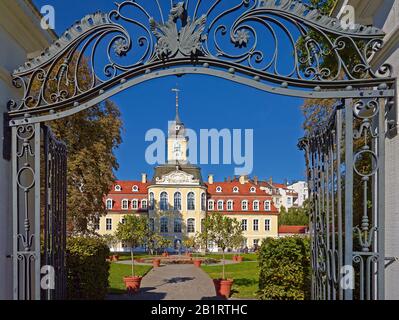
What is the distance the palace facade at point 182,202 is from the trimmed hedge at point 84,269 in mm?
34040

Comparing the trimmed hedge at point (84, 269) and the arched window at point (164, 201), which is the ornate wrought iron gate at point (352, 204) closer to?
the trimmed hedge at point (84, 269)

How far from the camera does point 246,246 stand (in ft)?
148

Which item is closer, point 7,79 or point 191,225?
point 7,79

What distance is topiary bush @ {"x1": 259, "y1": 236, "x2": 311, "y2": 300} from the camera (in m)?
8.27

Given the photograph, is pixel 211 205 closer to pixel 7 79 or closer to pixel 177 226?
pixel 177 226

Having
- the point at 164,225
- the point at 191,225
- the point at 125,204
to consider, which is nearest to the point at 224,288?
the point at 164,225

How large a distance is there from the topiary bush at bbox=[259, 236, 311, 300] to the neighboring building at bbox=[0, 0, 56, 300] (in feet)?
18.5

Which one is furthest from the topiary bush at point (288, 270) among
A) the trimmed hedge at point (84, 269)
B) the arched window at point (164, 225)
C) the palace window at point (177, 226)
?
the palace window at point (177, 226)

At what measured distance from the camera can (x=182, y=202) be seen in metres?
45.8

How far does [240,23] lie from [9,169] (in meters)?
2.30

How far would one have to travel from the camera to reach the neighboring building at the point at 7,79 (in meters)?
3.64

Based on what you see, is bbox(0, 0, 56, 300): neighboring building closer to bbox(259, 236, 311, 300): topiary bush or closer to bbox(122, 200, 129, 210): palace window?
bbox(259, 236, 311, 300): topiary bush

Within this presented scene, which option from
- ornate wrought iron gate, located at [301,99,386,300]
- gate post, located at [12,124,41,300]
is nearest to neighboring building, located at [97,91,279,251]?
gate post, located at [12,124,41,300]

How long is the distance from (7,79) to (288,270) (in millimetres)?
6252
